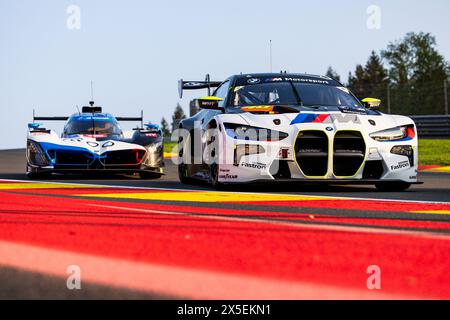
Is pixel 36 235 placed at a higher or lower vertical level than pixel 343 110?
lower

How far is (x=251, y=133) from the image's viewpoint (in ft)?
29.3

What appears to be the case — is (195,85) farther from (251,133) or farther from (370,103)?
(251,133)

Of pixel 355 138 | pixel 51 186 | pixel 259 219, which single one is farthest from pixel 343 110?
pixel 259 219

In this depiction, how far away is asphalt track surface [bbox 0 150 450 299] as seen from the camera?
11.0 feet

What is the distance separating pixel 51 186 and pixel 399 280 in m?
7.16

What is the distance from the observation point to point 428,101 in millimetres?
40062

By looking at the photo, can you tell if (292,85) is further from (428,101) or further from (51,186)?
(428,101)

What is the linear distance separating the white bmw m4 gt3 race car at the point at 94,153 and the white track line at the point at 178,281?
817 centimetres

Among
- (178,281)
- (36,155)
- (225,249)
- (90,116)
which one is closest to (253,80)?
(36,155)

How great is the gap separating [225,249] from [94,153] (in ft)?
26.9

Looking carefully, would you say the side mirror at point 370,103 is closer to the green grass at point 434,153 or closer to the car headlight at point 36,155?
the car headlight at point 36,155

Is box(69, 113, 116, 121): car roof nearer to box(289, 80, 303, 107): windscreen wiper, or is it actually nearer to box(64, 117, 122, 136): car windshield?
box(64, 117, 122, 136): car windshield
